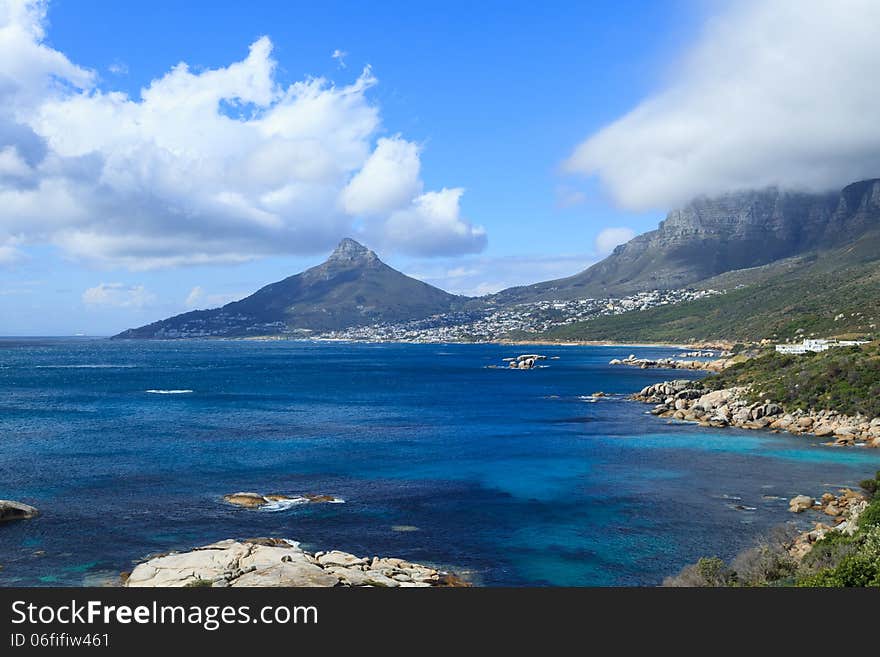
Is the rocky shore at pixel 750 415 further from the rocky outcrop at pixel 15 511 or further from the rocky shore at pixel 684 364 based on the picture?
the rocky outcrop at pixel 15 511

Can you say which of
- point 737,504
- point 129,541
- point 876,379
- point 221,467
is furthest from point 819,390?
point 129,541

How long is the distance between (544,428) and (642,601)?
55294mm

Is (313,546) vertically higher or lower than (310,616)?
lower

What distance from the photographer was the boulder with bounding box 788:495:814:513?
36250 millimetres

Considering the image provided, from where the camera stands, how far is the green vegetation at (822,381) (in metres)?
62.2

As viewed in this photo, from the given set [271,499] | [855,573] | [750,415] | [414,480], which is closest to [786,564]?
[855,573]

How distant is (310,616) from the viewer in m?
13.1

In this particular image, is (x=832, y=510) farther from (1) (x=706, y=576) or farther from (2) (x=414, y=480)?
(2) (x=414, y=480)

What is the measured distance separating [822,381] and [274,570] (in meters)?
61.3

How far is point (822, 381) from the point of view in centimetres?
6675

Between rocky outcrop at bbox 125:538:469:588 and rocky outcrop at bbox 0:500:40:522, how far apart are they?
13.1m

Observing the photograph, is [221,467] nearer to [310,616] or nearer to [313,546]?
[313,546]

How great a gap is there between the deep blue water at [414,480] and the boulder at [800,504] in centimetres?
58

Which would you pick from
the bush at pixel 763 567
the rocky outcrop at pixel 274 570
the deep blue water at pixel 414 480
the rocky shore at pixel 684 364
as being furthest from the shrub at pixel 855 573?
the rocky shore at pixel 684 364
